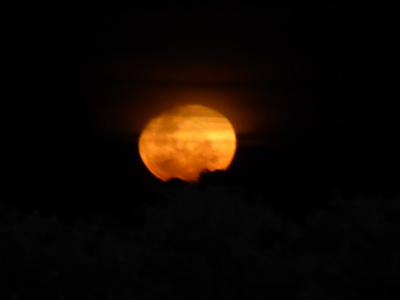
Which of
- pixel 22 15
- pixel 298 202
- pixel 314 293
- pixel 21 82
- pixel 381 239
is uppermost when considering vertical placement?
pixel 22 15

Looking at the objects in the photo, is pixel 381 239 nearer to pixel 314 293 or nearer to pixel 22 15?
pixel 314 293

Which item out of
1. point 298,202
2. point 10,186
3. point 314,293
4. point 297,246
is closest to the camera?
point 314,293

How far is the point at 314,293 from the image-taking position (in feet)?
19.2

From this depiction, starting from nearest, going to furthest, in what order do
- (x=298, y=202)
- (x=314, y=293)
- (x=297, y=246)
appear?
(x=314, y=293) < (x=297, y=246) < (x=298, y=202)

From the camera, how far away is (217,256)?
19.6ft

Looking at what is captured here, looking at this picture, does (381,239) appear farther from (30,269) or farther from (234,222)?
(30,269)

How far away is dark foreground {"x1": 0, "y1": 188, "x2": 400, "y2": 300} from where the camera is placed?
594 cm

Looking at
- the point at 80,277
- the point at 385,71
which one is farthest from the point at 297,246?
the point at 385,71

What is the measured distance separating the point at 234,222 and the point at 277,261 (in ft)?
1.40

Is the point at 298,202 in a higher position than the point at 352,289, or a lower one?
higher

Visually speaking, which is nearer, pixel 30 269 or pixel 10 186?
pixel 30 269

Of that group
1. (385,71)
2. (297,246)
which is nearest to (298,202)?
(385,71)

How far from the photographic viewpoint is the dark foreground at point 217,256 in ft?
19.5

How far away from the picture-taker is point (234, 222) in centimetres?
607
